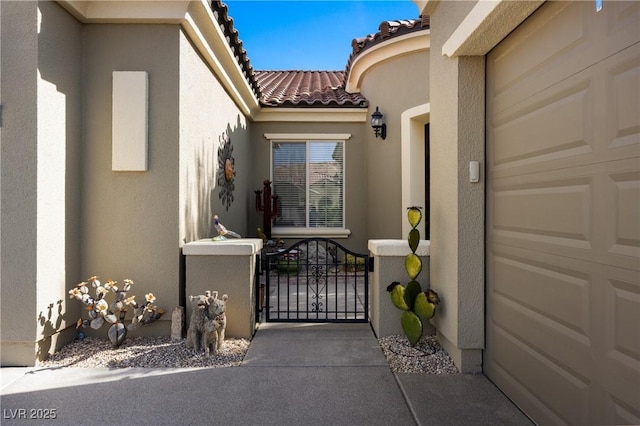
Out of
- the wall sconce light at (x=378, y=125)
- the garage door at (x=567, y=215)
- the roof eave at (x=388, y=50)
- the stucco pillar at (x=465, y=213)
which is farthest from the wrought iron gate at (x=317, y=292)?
the roof eave at (x=388, y=50)

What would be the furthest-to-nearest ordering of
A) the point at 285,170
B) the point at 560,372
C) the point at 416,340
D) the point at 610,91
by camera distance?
the point at 285,170, the point at 416,340, the point at 560,372, the point at 610,91

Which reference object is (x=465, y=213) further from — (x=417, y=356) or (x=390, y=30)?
(x=390, y=30)

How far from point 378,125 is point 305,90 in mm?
3932

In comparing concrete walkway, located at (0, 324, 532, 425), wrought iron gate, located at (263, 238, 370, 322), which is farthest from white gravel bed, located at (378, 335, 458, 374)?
wrought iron gate, located at (263, 238, 370, 322)

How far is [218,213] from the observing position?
6.11 metres

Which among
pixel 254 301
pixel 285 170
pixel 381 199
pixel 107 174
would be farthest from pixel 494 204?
pixel 285 170

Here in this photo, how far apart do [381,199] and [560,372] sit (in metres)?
5.80

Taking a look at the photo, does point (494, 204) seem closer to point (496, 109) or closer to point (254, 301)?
point (496, 109)

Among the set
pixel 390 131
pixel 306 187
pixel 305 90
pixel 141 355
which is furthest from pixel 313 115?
pixel 141 355

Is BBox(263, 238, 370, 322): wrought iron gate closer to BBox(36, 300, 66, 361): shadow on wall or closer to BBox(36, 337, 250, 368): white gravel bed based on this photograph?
BBox(36, 337, 250, 368): white gravel bed

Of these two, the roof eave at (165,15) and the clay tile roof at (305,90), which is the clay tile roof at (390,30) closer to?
the clay tile roof at (305,90)

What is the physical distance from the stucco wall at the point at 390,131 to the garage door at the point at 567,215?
3.82 meters

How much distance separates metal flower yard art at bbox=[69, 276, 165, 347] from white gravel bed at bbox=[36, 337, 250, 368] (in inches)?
6.9

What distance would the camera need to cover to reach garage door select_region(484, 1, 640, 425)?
2.02m
